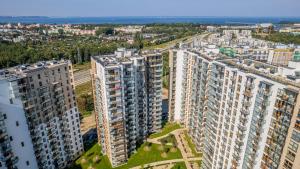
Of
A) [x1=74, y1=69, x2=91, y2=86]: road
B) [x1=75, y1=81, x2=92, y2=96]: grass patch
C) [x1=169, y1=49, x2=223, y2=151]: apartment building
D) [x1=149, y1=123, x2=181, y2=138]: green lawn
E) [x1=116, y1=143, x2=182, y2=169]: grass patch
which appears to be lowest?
[x1=116, y1=143, x2=182, y2=169]: grass patch

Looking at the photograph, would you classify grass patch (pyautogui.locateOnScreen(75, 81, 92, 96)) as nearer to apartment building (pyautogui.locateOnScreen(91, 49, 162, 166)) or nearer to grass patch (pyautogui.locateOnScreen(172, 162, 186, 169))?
apartment building (pyautogui.locateOnScreen(91, 49, 162, 166))

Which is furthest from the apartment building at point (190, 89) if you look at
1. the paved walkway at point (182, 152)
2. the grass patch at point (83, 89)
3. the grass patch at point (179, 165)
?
the grass patch at point (83, 89)

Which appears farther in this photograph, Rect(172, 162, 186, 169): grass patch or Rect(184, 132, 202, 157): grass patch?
Rect(184, 132, 202, 157): grass patch

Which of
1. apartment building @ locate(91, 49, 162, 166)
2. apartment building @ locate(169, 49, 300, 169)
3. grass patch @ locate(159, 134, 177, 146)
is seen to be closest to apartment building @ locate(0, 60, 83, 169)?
apartment building @ locate(91, 49, 162, 166)

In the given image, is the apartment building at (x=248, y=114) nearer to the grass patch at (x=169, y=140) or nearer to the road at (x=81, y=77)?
the grass patch at (x=169, y=140)

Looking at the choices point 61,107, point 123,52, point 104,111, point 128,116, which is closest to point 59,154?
point 61,107

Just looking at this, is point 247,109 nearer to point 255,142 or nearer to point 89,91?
point 255,142
